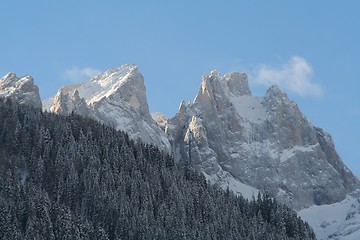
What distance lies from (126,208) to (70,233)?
2192cm

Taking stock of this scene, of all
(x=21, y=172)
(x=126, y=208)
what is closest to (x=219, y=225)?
(x=126, y=208)

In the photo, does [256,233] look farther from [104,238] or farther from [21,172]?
[21,172]

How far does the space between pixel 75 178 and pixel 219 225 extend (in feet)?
107

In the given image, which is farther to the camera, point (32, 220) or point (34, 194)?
point (34, 194)

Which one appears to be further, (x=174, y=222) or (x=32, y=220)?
(x=174, y=222)

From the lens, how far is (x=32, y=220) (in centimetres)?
16850

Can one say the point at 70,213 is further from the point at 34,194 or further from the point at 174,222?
the point at 174,222

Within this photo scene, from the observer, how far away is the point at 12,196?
589 ft

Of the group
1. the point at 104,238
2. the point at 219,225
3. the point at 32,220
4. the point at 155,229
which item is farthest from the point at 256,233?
the point at 32,220

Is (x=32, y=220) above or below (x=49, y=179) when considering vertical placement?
below

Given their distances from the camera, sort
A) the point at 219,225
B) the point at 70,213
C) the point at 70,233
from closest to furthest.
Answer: the point at 70,233 < the point at 70,213 < the point at 219,225

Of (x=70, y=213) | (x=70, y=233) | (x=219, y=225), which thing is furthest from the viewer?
(x=219, y=225)

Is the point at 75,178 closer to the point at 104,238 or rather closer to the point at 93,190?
the point at 93,190

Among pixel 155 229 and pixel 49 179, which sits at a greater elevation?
pixel 49 179
